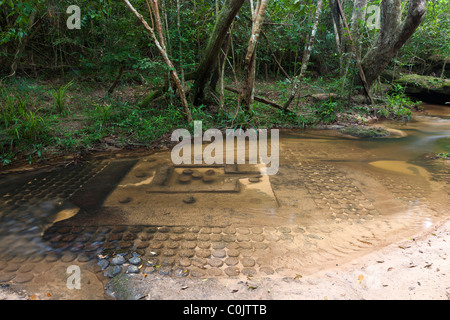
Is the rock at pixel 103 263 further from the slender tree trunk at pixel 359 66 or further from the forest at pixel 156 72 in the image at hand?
the slender tree trunk at pixel 359 66

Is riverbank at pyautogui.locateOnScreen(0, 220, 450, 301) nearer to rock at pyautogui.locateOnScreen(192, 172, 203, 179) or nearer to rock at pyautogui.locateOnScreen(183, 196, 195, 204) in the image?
rock at pyautogui.locateOnScreen(183, 196, 195, 204)

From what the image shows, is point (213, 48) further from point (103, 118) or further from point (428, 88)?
point (428, 88)

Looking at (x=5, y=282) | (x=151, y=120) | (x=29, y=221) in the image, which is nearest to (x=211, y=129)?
(x=151, y=120)

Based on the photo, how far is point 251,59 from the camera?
16.1 ft

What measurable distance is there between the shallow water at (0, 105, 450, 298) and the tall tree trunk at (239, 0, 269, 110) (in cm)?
175

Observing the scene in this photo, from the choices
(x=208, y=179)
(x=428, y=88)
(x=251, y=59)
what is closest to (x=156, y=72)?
(x=251, y=59)

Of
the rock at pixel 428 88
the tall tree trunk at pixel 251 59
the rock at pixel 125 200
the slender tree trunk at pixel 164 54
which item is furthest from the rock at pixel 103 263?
the rock at pixel 428 88

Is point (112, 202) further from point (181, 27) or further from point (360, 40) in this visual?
point (360, 40)

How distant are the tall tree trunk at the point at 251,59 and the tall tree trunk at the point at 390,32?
3559 mm

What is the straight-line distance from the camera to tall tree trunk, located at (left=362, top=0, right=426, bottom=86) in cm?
611

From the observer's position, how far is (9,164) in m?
3.82

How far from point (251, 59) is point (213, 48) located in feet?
2.74

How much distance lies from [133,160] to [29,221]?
166 centimetres

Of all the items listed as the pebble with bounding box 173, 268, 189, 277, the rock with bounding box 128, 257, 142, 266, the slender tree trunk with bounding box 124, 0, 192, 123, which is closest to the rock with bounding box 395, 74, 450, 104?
the slender tree trunk with bounding box 124, 0, 192, 123
